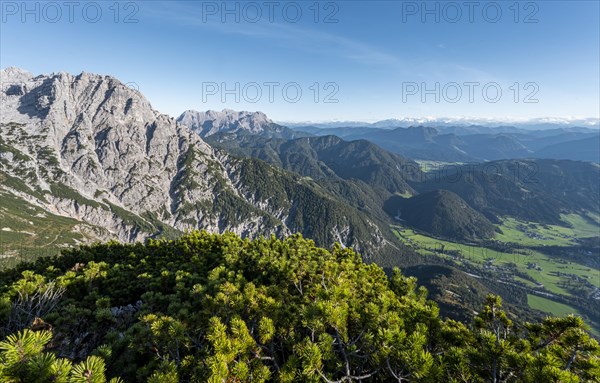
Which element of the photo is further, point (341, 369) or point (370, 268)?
point (370, 268)

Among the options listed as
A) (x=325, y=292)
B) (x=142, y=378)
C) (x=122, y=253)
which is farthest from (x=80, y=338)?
(x=122, y=253)

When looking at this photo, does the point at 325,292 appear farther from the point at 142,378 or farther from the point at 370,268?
the point at 370,268

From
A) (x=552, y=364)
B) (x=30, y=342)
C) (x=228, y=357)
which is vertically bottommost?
(x=228, y=357)

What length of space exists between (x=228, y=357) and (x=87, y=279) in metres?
39.6

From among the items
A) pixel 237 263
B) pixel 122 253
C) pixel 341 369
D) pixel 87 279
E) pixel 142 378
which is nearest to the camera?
pixel 341 369

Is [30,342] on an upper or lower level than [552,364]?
upper

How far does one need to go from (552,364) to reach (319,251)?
35.1 meters

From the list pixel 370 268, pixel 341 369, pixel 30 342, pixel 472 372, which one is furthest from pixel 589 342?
pixel 370 268

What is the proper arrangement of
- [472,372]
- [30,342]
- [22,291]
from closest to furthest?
[30,342], [472,372], [22,291]

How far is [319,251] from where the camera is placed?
146 ft

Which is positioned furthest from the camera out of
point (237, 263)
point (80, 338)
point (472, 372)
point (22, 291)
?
point (237, 263)

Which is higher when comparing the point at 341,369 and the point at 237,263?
the point at 341,369

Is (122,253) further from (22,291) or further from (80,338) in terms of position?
(80,338)

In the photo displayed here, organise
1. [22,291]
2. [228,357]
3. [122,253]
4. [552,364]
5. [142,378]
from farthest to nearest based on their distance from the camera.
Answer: [122,253] < [22,291] < [142,378] < [228,357] < [552,364]
